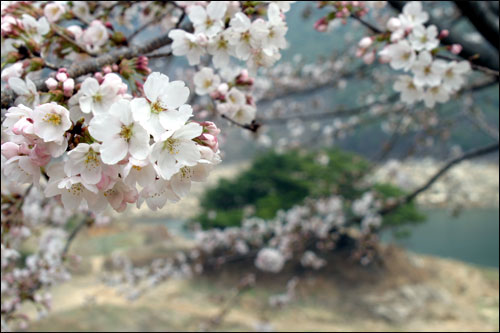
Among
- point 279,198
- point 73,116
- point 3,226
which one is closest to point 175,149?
point 73,116

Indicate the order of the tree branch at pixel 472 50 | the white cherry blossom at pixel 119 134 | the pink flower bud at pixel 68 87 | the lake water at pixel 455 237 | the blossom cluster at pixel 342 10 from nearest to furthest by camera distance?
the white cherry blossom at pixel 119 134 < the pink flower bud at pixel 68 87 < the blossom cluster at pixel 342 10 < the tree branch at pixel 472 50 < the lake water at pixel 455 237

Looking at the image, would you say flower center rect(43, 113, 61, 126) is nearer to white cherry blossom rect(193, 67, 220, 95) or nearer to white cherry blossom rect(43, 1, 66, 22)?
white cherry blossom rect(193, 67, 220, 95)

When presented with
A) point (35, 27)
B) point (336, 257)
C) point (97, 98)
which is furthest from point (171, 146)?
point (336, 257)

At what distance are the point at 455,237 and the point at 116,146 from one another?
4790 mm

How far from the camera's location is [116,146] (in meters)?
0.38

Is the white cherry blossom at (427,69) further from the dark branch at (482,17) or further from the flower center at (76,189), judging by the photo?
the flower center at (76,189)

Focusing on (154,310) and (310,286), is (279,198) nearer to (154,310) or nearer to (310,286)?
(310,286)

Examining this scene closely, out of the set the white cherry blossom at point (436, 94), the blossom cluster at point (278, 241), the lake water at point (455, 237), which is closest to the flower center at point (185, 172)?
the white cherry blossom at point (436, 94)

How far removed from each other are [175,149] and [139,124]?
0.16 feet

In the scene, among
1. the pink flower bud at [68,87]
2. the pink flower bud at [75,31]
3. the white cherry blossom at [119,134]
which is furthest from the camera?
the pink flower bud at [75,31]

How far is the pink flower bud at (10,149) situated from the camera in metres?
0.42

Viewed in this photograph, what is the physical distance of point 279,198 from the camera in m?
3.87

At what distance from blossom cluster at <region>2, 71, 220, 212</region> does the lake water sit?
3.62 meters

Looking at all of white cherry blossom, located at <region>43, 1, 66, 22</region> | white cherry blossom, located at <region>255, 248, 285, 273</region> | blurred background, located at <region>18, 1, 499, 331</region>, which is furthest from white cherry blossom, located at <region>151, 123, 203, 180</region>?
white cherry blossom, located at <region>255, 248, 285, 273</region>
